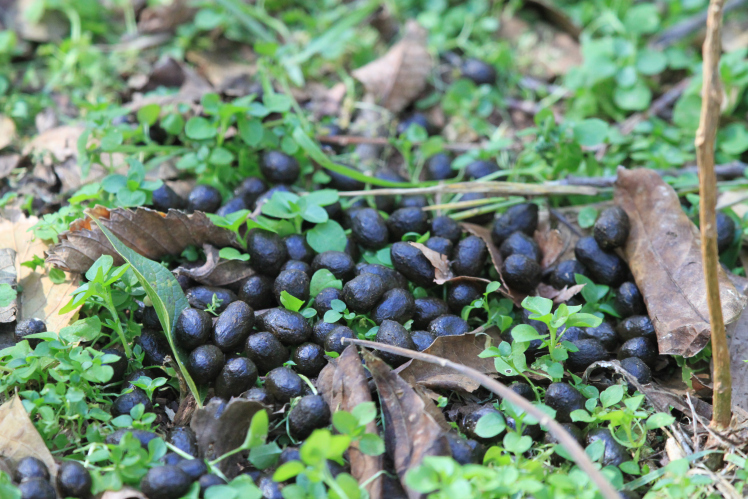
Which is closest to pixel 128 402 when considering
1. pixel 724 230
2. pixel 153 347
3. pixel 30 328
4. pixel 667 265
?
pixel 153 347

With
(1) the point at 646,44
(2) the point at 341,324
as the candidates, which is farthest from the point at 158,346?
(1) the point at 646,44

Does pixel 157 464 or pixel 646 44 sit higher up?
pixel 646 44

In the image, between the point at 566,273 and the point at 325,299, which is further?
the point at 566,273

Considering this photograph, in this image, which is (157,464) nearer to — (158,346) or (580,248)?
(158,346)

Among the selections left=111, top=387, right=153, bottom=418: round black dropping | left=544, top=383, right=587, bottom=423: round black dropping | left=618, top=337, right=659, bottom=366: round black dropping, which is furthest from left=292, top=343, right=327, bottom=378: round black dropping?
left=618, top=337, right=659, bottom=366: round black dropping

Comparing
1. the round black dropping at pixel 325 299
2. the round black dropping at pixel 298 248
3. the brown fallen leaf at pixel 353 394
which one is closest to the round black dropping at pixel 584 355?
the brown fallen leaf at pixel 353 394

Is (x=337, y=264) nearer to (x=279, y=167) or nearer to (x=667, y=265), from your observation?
(x=279, y=167)

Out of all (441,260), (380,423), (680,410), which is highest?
(441,260)
